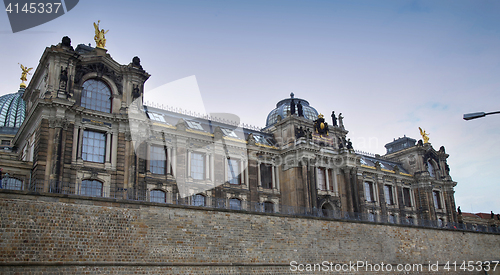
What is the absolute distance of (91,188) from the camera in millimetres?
33312

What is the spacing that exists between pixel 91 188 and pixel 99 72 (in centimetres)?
939

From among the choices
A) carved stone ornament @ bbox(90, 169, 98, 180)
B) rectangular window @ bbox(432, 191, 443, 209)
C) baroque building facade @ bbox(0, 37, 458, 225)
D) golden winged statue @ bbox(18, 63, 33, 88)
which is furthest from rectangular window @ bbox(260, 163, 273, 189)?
golden winged statue @ bbox(18, 63, 33, 88)

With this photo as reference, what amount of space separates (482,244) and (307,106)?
2449 centimetres

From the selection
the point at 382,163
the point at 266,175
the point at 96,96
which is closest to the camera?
the point at 96,96

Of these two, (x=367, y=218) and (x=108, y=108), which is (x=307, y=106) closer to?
(x=367, y=218)

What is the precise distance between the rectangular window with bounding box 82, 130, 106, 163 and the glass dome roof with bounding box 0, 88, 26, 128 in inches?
1095

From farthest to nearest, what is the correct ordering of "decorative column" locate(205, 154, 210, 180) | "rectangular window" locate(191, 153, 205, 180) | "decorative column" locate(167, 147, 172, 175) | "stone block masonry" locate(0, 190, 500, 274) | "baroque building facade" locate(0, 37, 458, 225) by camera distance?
"decorative column" locate(205, 154, 210, 180) < "rectangular window" locate(191, 153, 205, 180) < "decorative column" locate(167, 147, 172, 175) < "baroque building facade" locate(0, 37, 458, 225) < "stone block masonry" locate(0, 190, 500, 274)

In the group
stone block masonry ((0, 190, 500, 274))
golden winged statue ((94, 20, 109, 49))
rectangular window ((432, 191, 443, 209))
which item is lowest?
stone block masonry ((0, 190, 500, 274))

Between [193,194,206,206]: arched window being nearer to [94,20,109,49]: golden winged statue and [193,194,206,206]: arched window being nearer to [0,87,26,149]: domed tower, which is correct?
[94,20,109,49]: golden winged statue

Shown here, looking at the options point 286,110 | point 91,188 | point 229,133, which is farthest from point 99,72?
point 286,110

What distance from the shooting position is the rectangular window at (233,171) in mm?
42562

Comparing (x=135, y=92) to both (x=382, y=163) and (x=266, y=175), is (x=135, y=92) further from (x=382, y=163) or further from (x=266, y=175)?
(x=382, y=163)

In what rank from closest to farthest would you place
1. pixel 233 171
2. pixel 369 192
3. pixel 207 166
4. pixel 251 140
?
pixel 207 166, pixel 233 171, pixel 251 140, pixel 369 192

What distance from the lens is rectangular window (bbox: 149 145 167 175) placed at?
37688 mm
